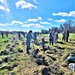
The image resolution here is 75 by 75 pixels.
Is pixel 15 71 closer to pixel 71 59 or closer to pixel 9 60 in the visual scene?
pixel 9 60

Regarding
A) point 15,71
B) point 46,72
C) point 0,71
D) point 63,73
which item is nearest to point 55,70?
point 63,73

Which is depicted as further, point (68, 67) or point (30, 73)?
point (68, 67)

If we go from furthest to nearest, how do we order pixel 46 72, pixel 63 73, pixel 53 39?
pixel 53 39 → pixel 63 73 → pixel 46 72

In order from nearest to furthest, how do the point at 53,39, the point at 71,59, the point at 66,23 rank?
the point at 71,59, the point at 53,39, the point at 66,23

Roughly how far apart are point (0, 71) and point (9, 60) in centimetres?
583

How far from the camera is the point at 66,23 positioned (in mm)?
179125

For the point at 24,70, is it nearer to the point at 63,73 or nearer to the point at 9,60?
the point at 63,73

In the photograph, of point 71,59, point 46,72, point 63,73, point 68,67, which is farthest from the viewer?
point 71,59

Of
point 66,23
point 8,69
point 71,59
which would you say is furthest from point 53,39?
point 66,23

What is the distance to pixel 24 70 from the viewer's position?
21.0 metres

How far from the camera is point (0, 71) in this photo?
21.0 metres

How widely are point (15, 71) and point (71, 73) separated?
5258 millimetres

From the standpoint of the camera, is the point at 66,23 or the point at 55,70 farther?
the point at 66,23

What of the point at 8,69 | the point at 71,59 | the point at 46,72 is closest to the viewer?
the point at 46,72
